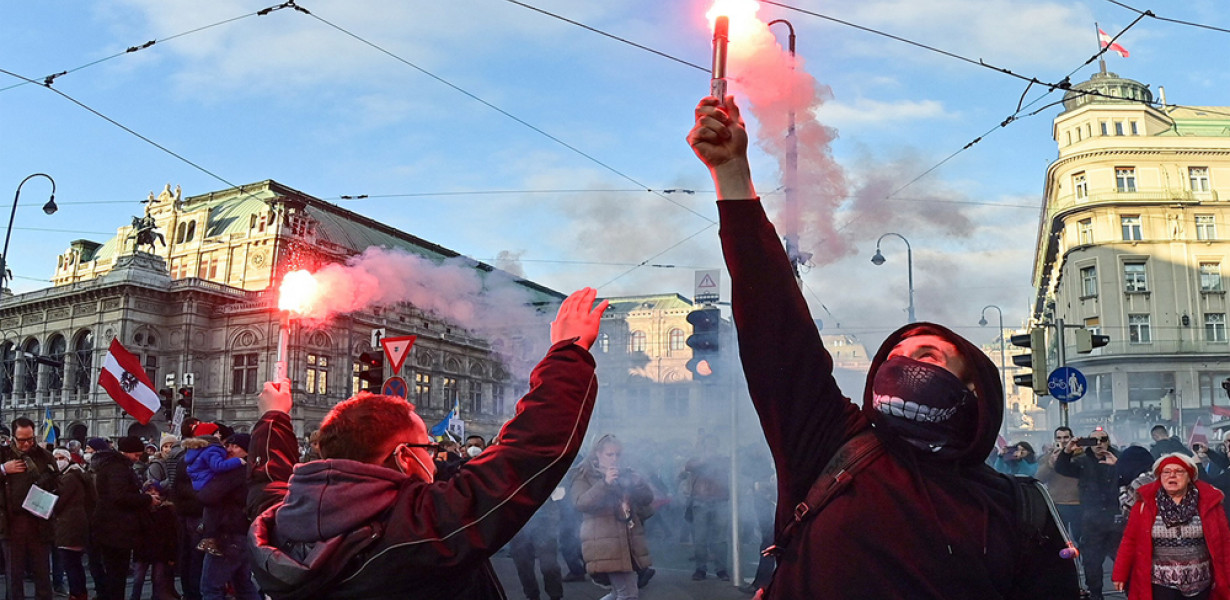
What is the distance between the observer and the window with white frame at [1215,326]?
152 ft

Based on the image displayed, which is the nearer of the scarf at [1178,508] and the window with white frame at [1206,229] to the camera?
the scarf at [1178,508]

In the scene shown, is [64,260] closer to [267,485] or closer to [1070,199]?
[1070,199]

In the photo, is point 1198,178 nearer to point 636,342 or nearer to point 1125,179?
point 1125,179

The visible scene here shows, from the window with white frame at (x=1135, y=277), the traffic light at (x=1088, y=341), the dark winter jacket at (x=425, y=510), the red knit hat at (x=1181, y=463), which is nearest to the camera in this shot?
the dark winter jacket at (x=425, y=510)

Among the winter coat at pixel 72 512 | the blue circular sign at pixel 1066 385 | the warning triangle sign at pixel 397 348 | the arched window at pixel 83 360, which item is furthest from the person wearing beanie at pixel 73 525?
the arched window at pixel 83 360

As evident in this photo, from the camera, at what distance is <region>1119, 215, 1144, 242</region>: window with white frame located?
159 feet

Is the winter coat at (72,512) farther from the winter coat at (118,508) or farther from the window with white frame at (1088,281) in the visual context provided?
the window with white frame at (1088,281)

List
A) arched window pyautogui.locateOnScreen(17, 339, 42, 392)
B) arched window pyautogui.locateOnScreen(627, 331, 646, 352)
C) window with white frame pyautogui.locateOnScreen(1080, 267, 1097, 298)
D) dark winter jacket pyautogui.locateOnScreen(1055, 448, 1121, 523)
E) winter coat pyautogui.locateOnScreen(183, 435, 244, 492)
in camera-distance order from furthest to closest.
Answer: arched window pyautogui.locateOnScreen(17, 339, 42, 392) < window with white frame pyautogui.locateOnScreen(1080, 267, 1097, 298) < arched window pyautogui.locateOnScreen(627, 331, 646, 352) < dark winter jacket pyautogui.locateOnScreen(1055, 448, 1121, 523) < winter coat pyautogui.locateOnScreen(183, 435, 244, 492)

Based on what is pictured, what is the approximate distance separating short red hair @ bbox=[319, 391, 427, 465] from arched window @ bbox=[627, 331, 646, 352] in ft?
76.7

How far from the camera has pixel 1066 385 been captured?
15.6m

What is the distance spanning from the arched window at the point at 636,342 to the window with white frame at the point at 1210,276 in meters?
34.8

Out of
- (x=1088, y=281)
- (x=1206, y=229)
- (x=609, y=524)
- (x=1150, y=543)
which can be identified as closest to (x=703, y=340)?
(x=609, y=524)

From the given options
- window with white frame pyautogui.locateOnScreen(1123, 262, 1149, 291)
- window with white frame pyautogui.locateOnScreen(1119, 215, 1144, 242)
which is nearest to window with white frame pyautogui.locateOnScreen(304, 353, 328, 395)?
window with white frame pyautogui.locateOnScreen(1123, 262, 1149, 291)

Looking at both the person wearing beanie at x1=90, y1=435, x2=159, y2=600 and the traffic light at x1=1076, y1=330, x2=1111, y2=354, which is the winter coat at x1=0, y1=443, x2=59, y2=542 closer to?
the person wearing beanie at x1=90, y1=435, x2=159, y2=600
